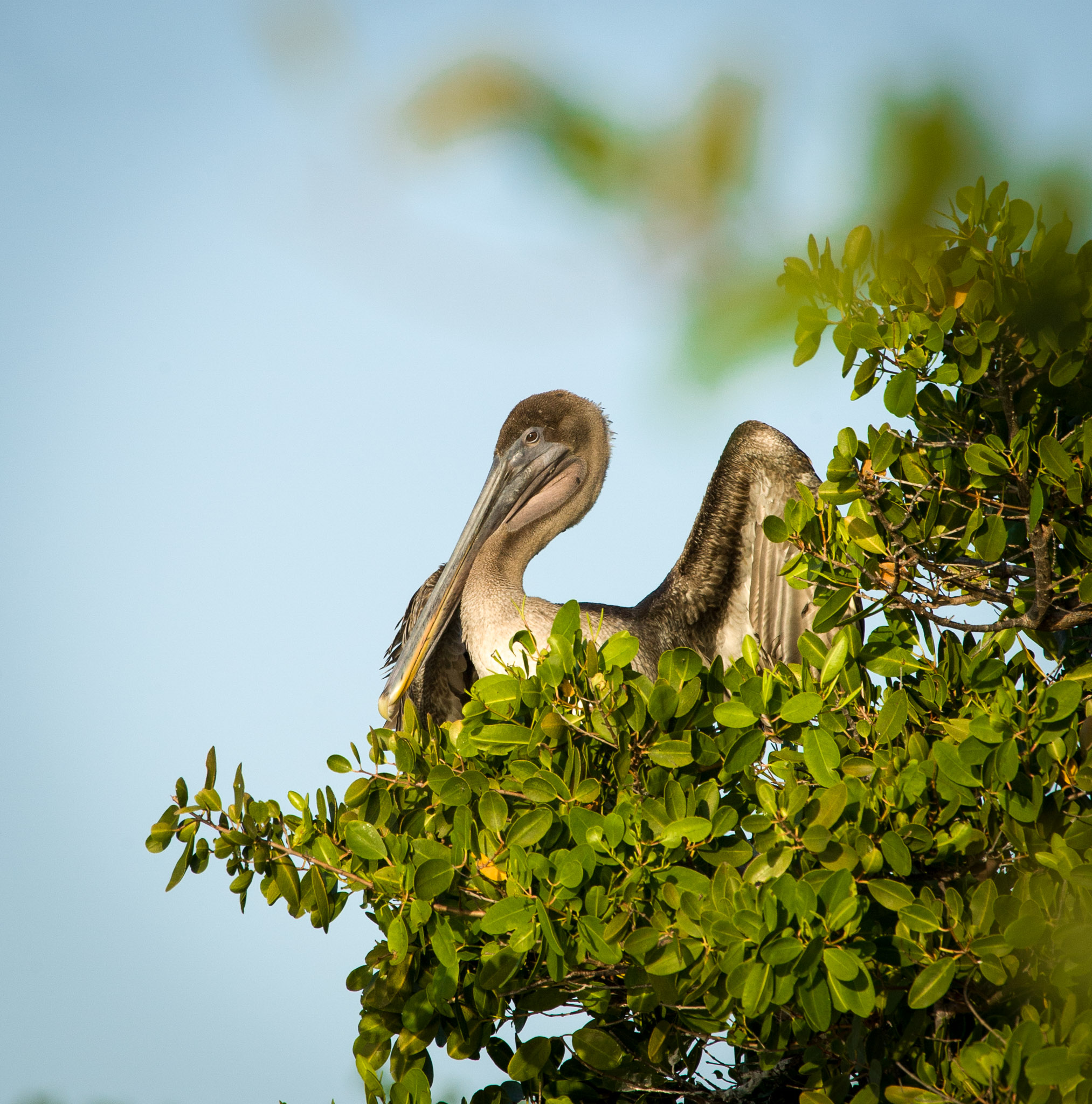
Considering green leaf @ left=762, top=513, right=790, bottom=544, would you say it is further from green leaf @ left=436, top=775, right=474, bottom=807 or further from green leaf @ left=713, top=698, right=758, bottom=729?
green leaf @ left=436, top=775, right=474, bottom=807

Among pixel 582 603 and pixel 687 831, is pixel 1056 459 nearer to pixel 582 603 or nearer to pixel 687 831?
pixel 687 831

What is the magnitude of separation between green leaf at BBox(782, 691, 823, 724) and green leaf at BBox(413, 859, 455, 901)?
0.85m

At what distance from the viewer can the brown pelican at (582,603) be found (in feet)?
18.6

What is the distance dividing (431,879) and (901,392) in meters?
1.90

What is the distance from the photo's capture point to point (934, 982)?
2613mm

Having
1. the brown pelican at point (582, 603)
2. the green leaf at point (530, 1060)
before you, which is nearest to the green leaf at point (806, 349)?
the green leaf at point (530, 1060)

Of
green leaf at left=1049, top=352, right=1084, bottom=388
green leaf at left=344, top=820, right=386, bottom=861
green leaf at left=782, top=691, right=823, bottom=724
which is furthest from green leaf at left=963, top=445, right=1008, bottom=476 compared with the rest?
green leaf at left=344, top=820, right=386, bottom=861

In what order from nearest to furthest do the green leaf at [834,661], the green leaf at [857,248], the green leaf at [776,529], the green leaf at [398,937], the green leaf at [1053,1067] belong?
the green leaf at [857,248]
the green leaf at [1053,1067]
the green leaf at [398,937]
the green leaf at [834,661]
the green leaf at [776,529]

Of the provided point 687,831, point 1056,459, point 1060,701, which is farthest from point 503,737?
point 1056,459

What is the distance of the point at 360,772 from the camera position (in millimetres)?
3316

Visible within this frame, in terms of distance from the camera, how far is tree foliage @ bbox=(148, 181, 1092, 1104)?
2.68 meters

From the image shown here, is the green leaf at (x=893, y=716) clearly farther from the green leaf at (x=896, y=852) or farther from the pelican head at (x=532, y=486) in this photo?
the pelican head at (x=532, y=486)

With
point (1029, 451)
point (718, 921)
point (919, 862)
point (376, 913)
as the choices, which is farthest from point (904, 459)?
point (376, 913)

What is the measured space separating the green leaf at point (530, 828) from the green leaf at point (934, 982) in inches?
38.8
